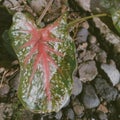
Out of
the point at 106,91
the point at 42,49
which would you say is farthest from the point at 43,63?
the point at 106,91

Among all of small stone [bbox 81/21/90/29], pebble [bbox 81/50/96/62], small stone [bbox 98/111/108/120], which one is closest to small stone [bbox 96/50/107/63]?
pebble [bbox 81/50/96/62]

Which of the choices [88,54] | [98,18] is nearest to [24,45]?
[88,54]

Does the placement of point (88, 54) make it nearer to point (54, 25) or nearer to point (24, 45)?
point (54, 25)

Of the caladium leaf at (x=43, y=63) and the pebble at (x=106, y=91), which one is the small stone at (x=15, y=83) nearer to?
the caladium leaf at (x=43, y=63)

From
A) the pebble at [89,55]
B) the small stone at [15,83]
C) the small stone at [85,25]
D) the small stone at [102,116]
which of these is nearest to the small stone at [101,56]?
the pebble at [89,55]

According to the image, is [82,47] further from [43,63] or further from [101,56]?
[43,63]
